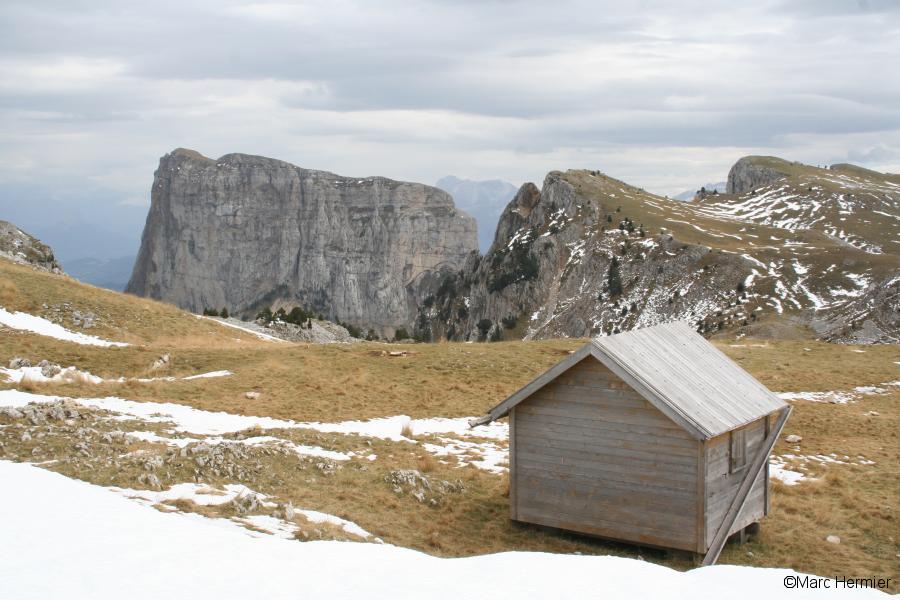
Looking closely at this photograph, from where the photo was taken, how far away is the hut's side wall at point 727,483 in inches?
634

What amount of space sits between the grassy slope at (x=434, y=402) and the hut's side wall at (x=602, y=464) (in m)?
0.62

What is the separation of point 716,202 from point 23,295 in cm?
17259

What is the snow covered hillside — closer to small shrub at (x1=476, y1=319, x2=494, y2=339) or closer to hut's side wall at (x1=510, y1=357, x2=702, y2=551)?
hut's side wall at (x1=510, y1=357, x2=702, y2=551)

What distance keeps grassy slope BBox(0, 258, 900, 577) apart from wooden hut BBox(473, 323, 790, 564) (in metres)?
0.77

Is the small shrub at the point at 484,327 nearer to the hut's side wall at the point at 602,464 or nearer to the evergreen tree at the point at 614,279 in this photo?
the evergreen tree at the point at 614,279

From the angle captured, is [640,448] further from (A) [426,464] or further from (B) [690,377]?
(A) [426,464]

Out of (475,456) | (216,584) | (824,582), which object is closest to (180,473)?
(216,584)

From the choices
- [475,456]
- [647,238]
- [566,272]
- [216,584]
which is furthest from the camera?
[566,272]

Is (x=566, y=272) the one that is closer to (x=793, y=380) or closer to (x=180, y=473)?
(x=793, y=380)

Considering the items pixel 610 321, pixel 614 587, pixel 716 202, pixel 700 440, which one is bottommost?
pixel 610 321

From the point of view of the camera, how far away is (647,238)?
13638cm

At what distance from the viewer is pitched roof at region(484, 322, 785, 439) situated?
52.0 feet
